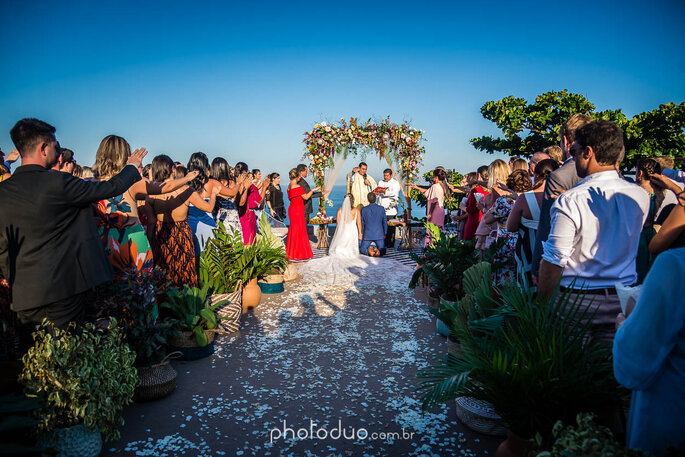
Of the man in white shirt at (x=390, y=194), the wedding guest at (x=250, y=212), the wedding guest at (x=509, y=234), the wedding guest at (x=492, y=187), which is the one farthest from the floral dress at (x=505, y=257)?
the man in white shirt at (x=390, y=194)

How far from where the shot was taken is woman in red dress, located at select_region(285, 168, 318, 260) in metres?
10.0

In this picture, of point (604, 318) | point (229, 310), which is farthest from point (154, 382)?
point (604, 318)

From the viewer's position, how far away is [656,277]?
4.36ft

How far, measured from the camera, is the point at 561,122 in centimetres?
1104

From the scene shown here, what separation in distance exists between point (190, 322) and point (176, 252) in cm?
108

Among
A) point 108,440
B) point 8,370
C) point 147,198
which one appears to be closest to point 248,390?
point 108,440

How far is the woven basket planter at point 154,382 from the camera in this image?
11.2 feet

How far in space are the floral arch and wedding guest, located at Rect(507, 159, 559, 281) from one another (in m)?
8.63

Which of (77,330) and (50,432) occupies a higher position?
(77,330)

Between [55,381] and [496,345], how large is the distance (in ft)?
8.10

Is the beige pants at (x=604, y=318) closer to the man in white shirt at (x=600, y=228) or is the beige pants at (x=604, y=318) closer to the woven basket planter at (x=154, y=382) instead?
the man in white shirt at (x=600, y=228)

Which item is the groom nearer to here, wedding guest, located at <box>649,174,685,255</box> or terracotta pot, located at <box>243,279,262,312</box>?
terracotta pot, located at <box>243,279,262,312</box>

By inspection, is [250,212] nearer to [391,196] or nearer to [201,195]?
[201,195]

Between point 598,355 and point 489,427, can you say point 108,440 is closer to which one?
point 489,427
